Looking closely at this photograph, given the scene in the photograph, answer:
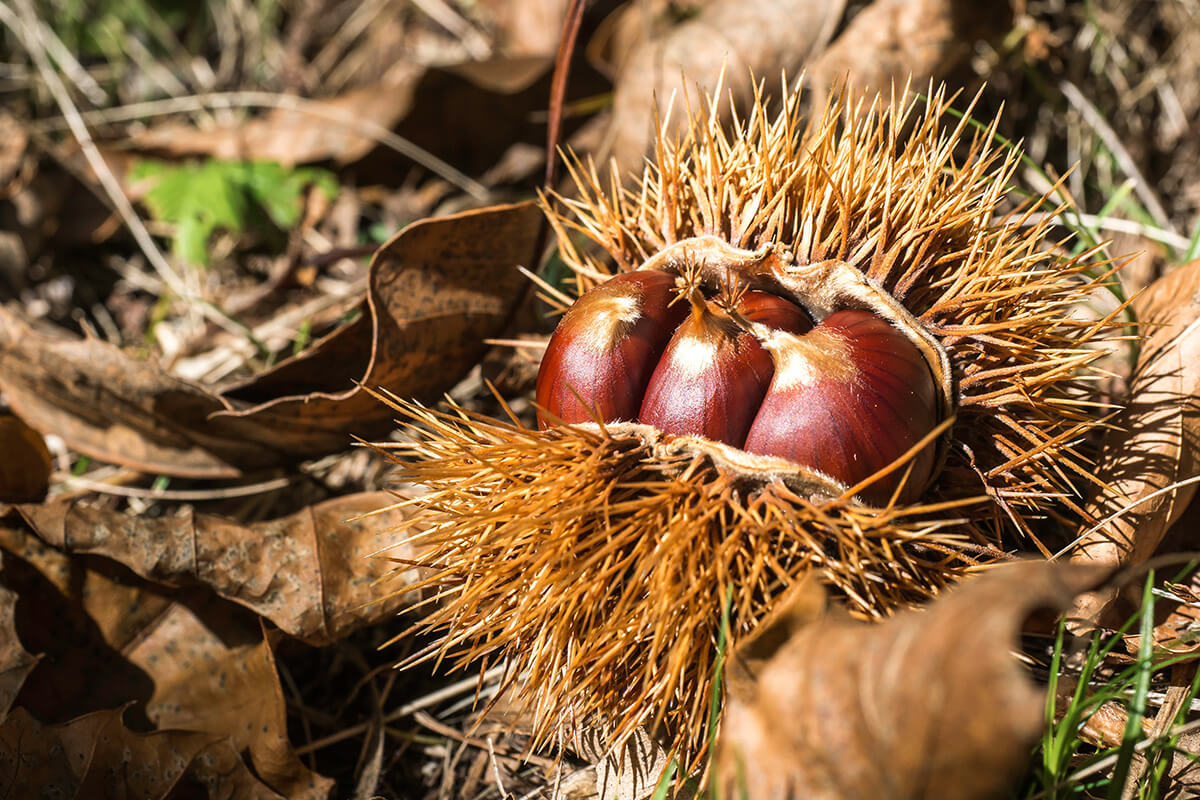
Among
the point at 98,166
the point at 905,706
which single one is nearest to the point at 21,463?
the point at 98,166

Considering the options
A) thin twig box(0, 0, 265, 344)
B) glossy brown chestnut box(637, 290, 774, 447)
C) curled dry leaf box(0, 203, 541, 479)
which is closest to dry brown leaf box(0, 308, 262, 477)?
curled dry leaf box(0, 203, 541, 479)

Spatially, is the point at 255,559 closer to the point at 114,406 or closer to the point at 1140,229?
the point at 114,406

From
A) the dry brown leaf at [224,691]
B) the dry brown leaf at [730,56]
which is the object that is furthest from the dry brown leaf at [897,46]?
the dry brown leaf at [224,691]

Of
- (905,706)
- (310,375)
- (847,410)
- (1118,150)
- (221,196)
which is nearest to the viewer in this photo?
(905,706)

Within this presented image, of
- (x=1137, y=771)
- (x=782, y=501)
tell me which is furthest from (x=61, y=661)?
(x=1137, y=771)

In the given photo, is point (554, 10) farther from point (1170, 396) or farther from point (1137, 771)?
point (1137, 771)

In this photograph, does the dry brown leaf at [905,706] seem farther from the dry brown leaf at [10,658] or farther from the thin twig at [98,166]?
the thin twig at [98,166]
